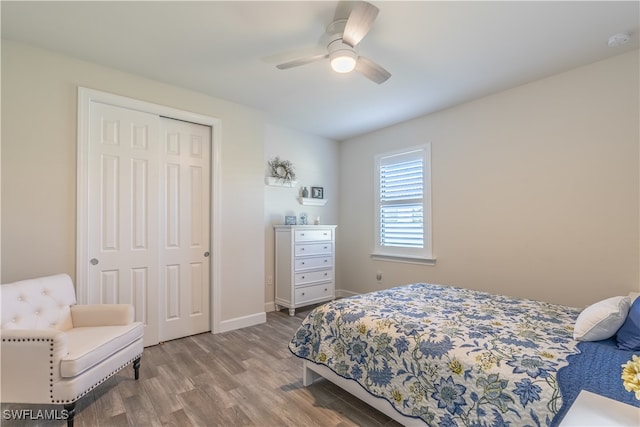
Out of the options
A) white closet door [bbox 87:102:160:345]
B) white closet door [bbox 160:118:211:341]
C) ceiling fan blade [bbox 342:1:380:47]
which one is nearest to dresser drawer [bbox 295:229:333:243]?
white closet door [bbox 160:118:211:341]

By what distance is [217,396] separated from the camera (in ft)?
6.88

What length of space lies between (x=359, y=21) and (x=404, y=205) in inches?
107

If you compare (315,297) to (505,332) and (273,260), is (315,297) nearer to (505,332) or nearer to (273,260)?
(273,260)

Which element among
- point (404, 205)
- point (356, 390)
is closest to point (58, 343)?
point (356, 390)

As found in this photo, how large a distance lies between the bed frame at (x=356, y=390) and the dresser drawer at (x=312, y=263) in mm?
1752

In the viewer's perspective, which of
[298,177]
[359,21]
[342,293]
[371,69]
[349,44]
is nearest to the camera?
[359,21]

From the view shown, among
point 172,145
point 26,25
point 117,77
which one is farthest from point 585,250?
point 26,25

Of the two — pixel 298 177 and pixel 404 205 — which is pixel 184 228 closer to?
pixel 298 177

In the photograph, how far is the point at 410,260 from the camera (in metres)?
3.98

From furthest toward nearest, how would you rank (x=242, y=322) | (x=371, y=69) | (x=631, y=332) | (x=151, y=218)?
(x=242, y=322) < (x=151, y=218) < (x=371, y=69) < (x=631, y=332)

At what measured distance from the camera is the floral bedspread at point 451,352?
4.20 ft

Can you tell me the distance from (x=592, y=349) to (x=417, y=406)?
90 cm

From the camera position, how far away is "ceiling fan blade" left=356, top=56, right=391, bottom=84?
2.13 meters

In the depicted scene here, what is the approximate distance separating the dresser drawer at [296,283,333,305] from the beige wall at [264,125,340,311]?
0.44 meters
